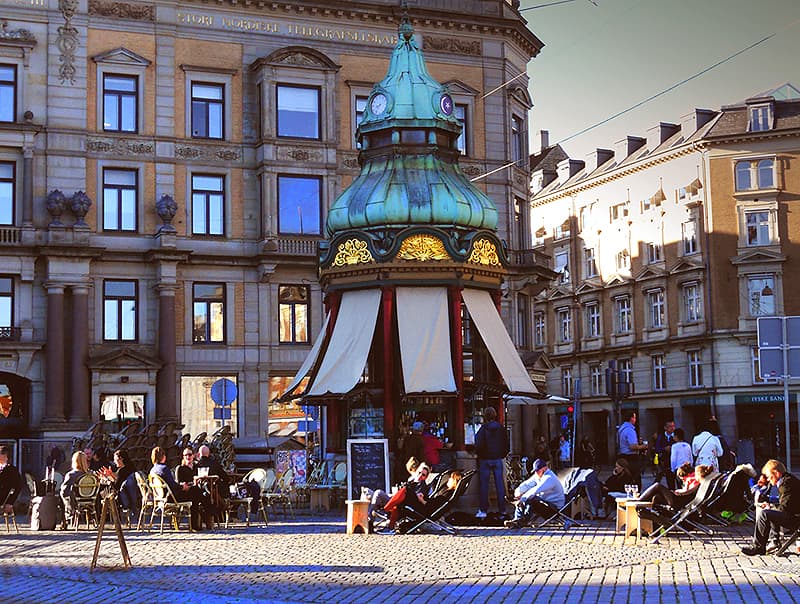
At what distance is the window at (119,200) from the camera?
4600 centimetres

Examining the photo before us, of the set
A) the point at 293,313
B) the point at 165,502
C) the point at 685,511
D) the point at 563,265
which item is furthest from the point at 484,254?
the point at 563,265

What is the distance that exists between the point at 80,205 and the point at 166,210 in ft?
9.40

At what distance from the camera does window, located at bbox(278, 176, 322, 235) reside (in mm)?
47781

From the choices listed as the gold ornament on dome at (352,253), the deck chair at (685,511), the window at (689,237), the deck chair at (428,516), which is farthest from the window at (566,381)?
the deck chair at (685,511)

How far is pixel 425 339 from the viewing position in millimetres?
25906

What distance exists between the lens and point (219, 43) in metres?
47.8

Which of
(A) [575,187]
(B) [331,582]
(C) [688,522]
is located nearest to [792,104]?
(A) [575,187]

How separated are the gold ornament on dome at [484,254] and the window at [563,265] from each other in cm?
5164

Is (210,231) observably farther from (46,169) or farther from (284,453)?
(284,453)

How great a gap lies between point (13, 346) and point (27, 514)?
616 inches

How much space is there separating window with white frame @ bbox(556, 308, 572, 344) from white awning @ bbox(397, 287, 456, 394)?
5195 centimetres

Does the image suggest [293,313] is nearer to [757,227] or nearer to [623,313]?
[757,227]

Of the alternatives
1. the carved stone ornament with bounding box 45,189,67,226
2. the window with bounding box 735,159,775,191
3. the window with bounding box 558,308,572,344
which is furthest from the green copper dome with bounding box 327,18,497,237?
the window with bounding box 558,308,572,344

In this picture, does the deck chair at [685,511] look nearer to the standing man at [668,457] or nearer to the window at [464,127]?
the standing man at [668,457]
